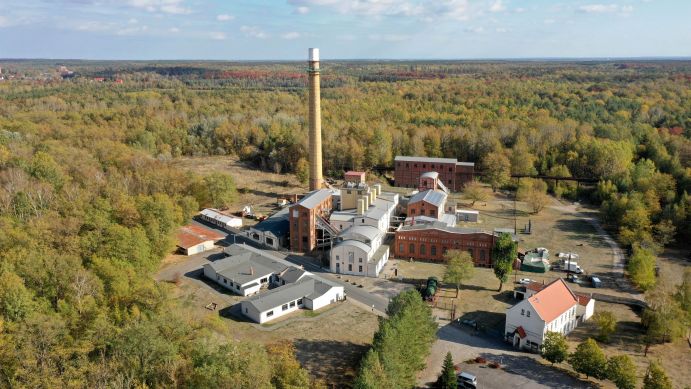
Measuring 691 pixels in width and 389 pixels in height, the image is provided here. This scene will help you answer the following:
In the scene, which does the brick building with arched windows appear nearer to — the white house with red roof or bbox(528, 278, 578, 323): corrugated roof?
bbox(528, 278, 578, 323): corrugated roof

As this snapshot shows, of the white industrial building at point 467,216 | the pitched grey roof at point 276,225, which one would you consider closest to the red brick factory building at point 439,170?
the white industrial building at point 467,216

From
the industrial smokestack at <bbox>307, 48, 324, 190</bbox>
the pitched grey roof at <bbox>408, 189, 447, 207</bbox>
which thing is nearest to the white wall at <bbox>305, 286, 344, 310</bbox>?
the pitched grey roof at <bbox>408, 189, 447, 207</bbox>

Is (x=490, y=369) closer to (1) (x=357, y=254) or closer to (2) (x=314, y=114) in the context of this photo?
(1) (x=357, y=254)

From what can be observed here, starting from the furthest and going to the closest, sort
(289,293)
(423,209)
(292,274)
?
(423,209)
(292,274)
(289,293)

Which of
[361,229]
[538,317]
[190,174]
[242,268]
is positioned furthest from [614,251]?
[190,174]

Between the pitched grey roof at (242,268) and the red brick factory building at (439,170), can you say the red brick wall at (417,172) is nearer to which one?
the red brick factory building at (439,170)

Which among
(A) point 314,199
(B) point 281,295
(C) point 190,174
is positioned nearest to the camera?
(B) point 281,295
